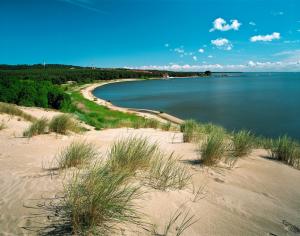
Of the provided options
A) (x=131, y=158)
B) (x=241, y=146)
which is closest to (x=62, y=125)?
(x=131, y=158)

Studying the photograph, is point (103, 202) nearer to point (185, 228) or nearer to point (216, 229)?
point (185, 228)

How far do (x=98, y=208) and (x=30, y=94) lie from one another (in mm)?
30449

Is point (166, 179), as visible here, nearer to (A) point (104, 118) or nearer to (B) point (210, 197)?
(B) point (210, 197)

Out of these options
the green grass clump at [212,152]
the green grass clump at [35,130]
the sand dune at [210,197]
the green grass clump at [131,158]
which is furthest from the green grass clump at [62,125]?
the green grass clump at [212,152]

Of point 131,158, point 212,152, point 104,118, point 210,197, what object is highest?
point 131,158

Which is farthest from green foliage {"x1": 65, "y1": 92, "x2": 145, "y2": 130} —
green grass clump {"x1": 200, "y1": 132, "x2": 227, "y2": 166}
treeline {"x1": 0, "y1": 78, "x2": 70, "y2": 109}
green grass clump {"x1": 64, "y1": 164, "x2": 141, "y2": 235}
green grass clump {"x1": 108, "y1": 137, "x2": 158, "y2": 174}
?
green grass clump {"x1": 64, "y1": 164, "x2": 141, "y2": 235}

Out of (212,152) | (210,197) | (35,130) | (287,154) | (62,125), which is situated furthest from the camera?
(62,125)

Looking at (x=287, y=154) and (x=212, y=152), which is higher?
(x=212, y=152)

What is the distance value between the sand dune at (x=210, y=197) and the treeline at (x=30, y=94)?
82.2ft

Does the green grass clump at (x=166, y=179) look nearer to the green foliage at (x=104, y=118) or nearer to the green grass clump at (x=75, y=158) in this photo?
the green grass clump at (x=75, y=158)

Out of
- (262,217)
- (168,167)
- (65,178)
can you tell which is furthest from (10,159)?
(262,217)

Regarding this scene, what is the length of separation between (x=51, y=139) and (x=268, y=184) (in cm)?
669

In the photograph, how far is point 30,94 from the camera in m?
30.4

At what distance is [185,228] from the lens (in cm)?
321
